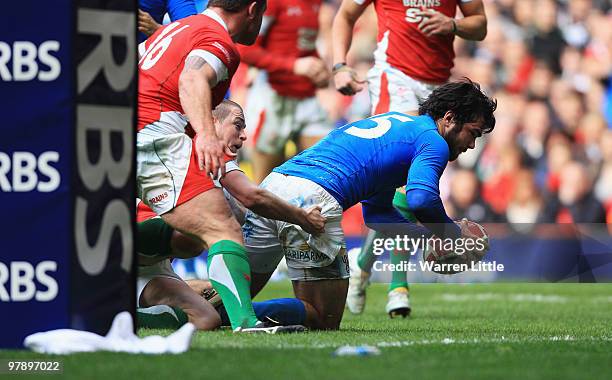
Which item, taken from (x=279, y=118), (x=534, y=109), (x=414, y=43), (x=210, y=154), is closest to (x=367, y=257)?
(x=414, y=43)

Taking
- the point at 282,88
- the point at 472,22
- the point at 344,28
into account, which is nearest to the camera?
the point at 472,22

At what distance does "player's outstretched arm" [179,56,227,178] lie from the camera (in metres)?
5.47

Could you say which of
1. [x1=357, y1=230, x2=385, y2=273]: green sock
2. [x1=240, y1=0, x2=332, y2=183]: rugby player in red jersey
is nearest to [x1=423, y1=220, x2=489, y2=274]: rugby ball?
[x1=357, y1=230, x2=385, y2=273]: green sock

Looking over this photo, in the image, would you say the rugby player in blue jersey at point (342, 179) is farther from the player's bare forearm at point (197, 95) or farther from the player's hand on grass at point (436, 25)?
the player's hand on grass at point (436, 25)

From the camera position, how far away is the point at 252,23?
6.38 m

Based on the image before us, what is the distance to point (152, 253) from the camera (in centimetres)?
676

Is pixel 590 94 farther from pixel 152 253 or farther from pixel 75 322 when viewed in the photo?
pixel 75 322

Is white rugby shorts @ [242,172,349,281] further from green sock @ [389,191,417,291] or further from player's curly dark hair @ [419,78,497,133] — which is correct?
green sock @ [389,191,417,291]

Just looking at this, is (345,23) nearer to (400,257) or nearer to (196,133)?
(400,257)

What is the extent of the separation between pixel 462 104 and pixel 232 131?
129 centimetres

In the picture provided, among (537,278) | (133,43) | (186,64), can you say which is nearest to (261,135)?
(537,278)

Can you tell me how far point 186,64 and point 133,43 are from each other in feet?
3.90

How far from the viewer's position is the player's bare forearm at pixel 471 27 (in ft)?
28.4

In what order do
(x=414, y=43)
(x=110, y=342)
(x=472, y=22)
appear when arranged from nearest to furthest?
(x=110, y=342)
(x=472, y=22)
(x=414, y=43)
